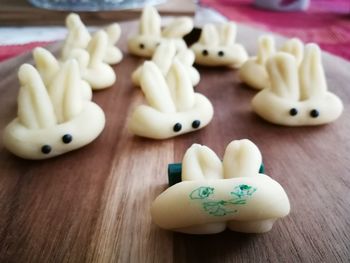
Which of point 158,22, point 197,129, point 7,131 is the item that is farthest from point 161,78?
point 158,22

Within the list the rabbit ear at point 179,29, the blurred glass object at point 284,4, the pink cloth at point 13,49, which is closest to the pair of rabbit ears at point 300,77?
the rabbit ear at point 179,29

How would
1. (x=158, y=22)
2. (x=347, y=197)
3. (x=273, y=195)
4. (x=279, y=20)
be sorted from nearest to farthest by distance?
(x=273, y=195)
(x=347, y=197)
(x=158, y=22)
(x=279, y=20)

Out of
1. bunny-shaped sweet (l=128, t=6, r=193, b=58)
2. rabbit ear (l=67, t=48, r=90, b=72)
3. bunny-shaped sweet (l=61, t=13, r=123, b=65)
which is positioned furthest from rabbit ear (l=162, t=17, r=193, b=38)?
rabbit ear (l=67, t=48, r=90, b=72)

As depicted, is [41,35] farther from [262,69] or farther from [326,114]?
[326,114]

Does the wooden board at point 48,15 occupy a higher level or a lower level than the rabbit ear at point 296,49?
lower

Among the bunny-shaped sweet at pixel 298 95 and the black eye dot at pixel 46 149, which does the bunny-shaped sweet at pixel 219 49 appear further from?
the black eye dot at pixel 46 149

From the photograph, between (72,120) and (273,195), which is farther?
(72,120)
